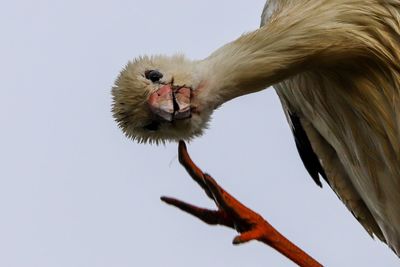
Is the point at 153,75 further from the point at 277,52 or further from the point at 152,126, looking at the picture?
the point at 277,52

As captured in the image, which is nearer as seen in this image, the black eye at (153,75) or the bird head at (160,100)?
the bird head at (160,100)

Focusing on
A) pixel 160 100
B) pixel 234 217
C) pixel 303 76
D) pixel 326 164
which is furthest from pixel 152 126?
pixel 326 164

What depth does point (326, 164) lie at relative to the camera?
30.8 ft

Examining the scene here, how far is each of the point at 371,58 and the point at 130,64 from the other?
4.53 feet

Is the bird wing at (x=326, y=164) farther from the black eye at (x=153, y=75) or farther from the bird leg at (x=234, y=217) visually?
the black eye at (x=153, y=75)

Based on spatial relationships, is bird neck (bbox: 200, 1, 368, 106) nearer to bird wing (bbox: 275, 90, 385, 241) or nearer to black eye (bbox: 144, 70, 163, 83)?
black eye (bbox: 144, 70, 163, 83)

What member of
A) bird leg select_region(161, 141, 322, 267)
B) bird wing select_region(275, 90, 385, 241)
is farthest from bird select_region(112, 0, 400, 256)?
bird wing select_region(275, 90, 385, 241)

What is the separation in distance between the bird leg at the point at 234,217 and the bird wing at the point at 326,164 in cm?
105

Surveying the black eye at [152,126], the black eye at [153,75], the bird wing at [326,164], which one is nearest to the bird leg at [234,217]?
the black eye at [152,126]

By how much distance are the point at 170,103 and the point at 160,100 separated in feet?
0.20

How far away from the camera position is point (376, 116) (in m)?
8.34

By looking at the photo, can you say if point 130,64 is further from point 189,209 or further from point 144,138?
point 189,209

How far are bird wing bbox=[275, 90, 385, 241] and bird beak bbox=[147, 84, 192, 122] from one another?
1432 millimetres

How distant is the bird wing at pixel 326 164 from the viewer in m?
9.26
